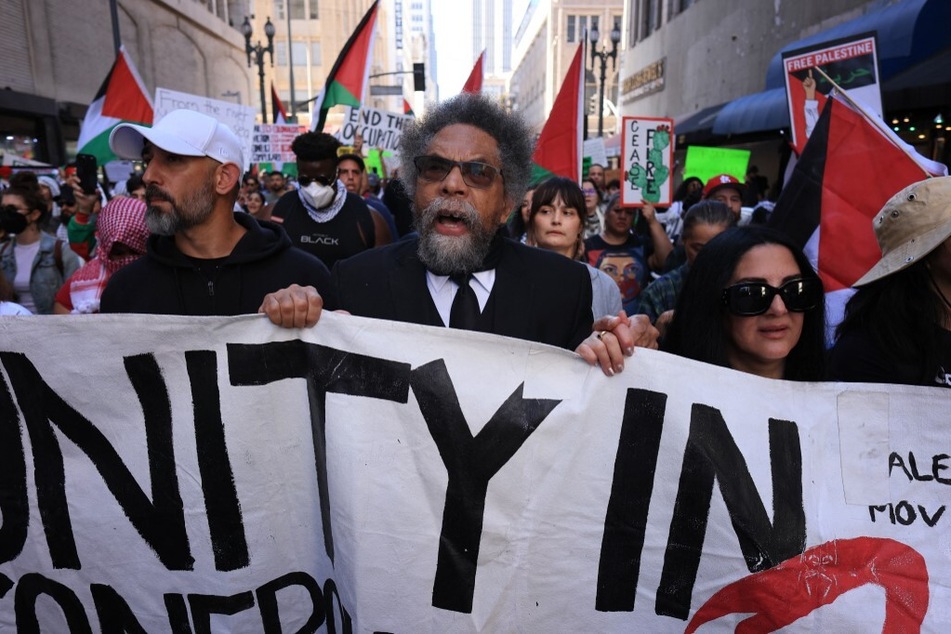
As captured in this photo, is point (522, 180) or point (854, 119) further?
point (854, 119)

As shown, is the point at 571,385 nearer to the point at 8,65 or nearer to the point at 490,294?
the point at 490,294

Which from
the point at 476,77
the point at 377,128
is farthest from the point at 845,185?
the point at 377,128

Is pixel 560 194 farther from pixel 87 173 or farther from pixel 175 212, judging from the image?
pixel 87 173

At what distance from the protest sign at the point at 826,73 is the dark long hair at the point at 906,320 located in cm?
230

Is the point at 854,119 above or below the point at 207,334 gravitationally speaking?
above

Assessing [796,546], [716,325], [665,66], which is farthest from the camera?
[665,66]

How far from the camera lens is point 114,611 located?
178cm

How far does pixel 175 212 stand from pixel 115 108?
6630mm

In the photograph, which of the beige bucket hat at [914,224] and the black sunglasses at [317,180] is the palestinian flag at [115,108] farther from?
the beige bucket hat at [914,224]

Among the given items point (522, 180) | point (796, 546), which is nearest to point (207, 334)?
point (522, 180)

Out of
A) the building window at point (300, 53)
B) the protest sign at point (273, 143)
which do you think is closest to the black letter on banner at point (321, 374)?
the protest sign at point (273, 143)

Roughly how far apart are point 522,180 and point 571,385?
33.2 inches

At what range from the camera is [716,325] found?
6.28 feet

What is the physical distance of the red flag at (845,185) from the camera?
2951 mm
